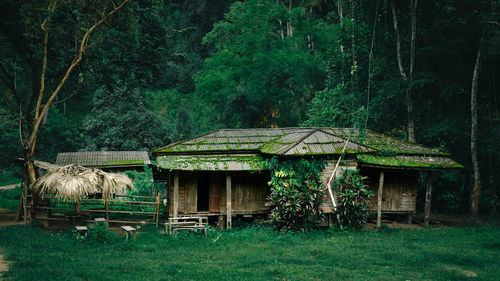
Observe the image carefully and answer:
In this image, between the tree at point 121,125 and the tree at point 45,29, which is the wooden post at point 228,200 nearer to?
the tree at point 45,29

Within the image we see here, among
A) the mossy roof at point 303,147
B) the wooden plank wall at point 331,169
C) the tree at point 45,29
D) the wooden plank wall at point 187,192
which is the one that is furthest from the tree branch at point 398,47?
the tree at point 45,29

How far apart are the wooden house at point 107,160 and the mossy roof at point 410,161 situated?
13.5 metres

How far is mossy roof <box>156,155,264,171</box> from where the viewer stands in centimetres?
1508

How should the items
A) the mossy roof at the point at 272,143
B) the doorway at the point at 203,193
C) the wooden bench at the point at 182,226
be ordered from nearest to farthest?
the wooden bench at the point at 182,226 → the mossy roof at the point at 272,143 → the doorway at the point at 203,193

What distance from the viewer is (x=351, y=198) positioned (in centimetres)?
1470

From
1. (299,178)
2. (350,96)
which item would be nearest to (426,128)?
(350,96)

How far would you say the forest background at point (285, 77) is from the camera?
19641 mm

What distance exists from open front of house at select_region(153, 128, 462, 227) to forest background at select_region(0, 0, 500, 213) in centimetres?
246

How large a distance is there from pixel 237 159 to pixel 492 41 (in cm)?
1373

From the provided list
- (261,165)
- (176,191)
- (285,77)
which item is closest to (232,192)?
(261,165)

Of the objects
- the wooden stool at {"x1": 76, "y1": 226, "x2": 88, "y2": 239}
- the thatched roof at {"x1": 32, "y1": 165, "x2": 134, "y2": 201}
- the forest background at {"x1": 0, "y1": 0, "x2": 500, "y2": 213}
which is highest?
the forest background at {"x1": 0, "y1": 0, "x2": 500, "y2": 213}

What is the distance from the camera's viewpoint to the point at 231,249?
1241 cm

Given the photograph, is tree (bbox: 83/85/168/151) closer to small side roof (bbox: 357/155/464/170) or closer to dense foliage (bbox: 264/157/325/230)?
dense foliage (bbox: 264/157/325/230)

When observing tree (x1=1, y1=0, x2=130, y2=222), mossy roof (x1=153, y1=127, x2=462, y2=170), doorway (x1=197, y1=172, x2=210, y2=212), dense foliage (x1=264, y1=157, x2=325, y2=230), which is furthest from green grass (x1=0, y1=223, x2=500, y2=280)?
tree (x1=1, y1=0, x2=130, y2=222)
